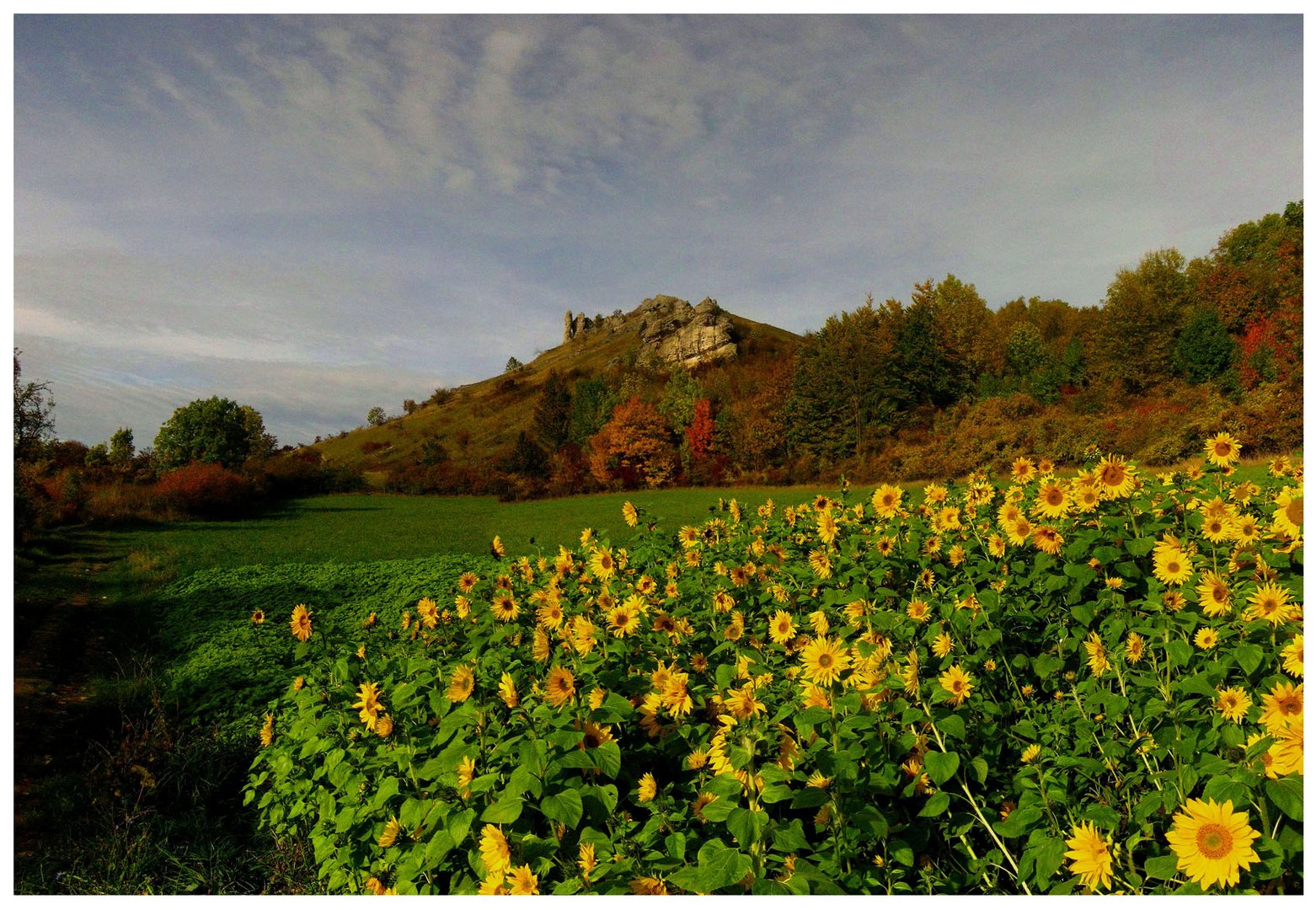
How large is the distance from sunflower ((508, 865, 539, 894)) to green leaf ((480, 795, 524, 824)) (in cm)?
11

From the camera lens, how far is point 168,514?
52.5ft

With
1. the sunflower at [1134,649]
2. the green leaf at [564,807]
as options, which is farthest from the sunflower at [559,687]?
the sunflower at [1134,649]

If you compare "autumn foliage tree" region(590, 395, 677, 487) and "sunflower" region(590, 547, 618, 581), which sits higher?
"autumn foliage tree" region(590, 395, 677, 487)

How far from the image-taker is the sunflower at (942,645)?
2.44 metres

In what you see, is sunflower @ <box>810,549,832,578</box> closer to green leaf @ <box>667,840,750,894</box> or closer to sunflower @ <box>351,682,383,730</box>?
green leaf @ <box>667,840,750,894</box>

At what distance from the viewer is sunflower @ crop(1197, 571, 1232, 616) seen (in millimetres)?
2182

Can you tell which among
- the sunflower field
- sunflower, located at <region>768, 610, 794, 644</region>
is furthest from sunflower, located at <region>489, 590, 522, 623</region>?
sunflower, located at <region>768, 610, 794, 644</region>

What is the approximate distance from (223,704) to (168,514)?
14.1 metres

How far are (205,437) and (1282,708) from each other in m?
26.9

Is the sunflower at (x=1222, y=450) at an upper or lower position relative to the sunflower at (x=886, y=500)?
upper

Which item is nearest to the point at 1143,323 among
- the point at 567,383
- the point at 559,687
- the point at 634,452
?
the point at 634,452

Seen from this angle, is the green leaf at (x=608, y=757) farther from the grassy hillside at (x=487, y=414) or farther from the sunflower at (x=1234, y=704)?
the grassy hillside at (x=487, y=414)

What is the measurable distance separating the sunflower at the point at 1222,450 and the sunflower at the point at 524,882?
3553 mm
